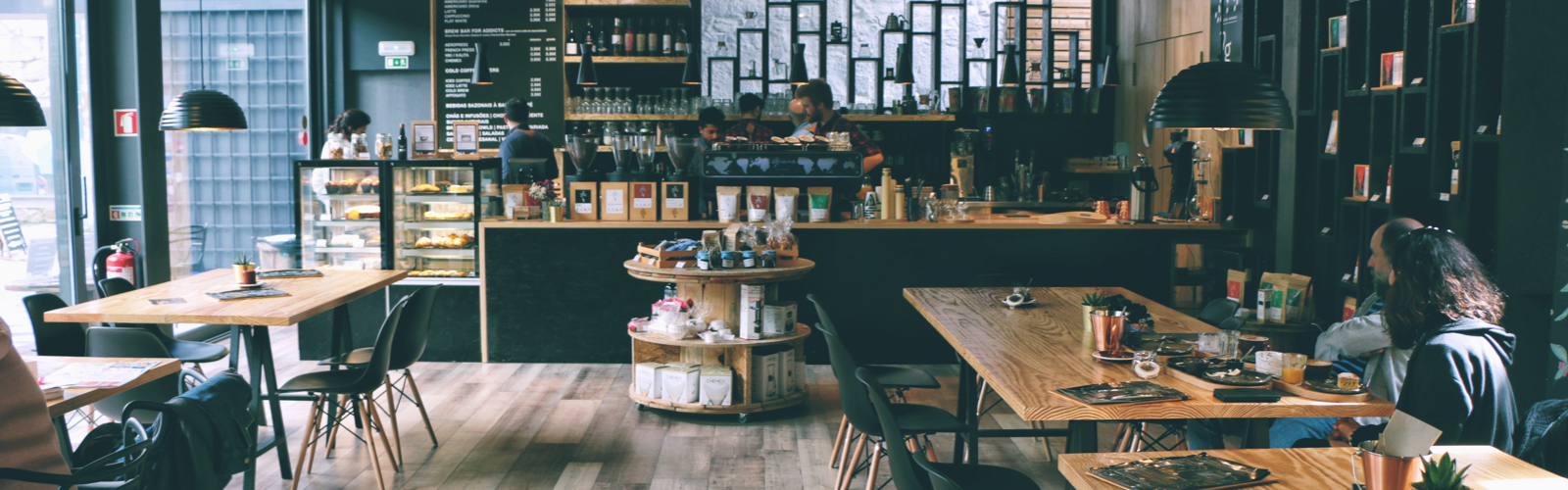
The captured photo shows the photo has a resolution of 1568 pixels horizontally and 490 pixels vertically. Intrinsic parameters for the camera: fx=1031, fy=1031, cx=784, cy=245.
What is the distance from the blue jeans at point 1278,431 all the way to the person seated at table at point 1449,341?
425mm

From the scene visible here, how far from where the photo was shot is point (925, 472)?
97.9 inches

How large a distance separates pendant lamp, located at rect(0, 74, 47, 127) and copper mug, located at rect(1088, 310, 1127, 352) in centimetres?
358

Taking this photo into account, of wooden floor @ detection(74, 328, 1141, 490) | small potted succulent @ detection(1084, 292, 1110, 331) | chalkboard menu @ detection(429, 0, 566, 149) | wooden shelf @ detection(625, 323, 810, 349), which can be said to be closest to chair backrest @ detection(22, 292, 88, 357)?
wooden floor @ detection(74, 328, 1141, 490)

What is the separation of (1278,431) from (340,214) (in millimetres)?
4967

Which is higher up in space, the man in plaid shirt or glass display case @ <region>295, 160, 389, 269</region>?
the man in plaid shirt

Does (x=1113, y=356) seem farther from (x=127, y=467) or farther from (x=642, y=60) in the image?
(x=642, y=60)

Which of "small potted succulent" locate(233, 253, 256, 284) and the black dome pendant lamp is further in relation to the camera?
the black dome pendant lamp

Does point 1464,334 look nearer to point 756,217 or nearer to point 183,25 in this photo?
point 756,217

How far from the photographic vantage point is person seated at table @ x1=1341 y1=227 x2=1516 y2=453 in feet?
7.90

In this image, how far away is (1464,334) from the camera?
2486 millimetres

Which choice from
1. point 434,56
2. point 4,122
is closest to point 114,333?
point 4,122

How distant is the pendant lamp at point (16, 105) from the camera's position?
11.5 feet

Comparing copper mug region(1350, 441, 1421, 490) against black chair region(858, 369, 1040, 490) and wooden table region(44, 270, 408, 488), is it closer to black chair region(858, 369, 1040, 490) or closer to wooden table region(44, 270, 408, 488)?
black chair region(858, 369, 1040, 490)

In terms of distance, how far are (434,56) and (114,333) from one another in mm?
4864
